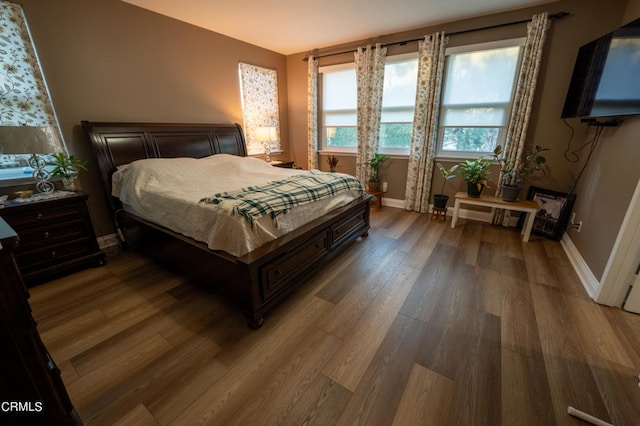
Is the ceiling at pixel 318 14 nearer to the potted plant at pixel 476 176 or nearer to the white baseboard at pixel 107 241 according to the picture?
the potted plant at pixel 476 176

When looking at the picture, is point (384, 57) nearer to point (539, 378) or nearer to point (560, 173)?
point (560, 173)

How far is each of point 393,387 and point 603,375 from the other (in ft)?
3.68

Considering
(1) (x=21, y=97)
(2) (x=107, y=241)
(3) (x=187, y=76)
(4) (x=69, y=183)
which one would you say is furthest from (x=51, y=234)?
(3) (x=187, y=76)

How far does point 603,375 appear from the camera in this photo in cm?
133

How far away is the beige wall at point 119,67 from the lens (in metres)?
Answer: 2.29

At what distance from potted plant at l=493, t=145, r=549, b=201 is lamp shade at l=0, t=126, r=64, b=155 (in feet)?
14.3

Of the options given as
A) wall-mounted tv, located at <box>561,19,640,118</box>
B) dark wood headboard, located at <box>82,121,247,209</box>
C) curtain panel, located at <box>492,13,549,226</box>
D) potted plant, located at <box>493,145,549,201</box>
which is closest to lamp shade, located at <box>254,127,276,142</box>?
dark wood headboard, located at <box>82,121,247,209</box>

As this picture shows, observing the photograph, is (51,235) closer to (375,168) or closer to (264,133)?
(264,133)

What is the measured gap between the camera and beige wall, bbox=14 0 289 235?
229 cm

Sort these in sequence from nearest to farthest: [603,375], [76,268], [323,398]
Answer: [323,398] < [603,375] < [76,268]

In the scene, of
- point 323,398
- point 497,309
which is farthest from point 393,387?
point 497,309

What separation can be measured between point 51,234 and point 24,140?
75cm

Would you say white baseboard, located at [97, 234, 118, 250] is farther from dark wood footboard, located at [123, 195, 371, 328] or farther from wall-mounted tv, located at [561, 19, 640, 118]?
wall-mounted tv, located at [561, 19, 640, 118]

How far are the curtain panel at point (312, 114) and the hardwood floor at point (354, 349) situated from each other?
9.12ft
